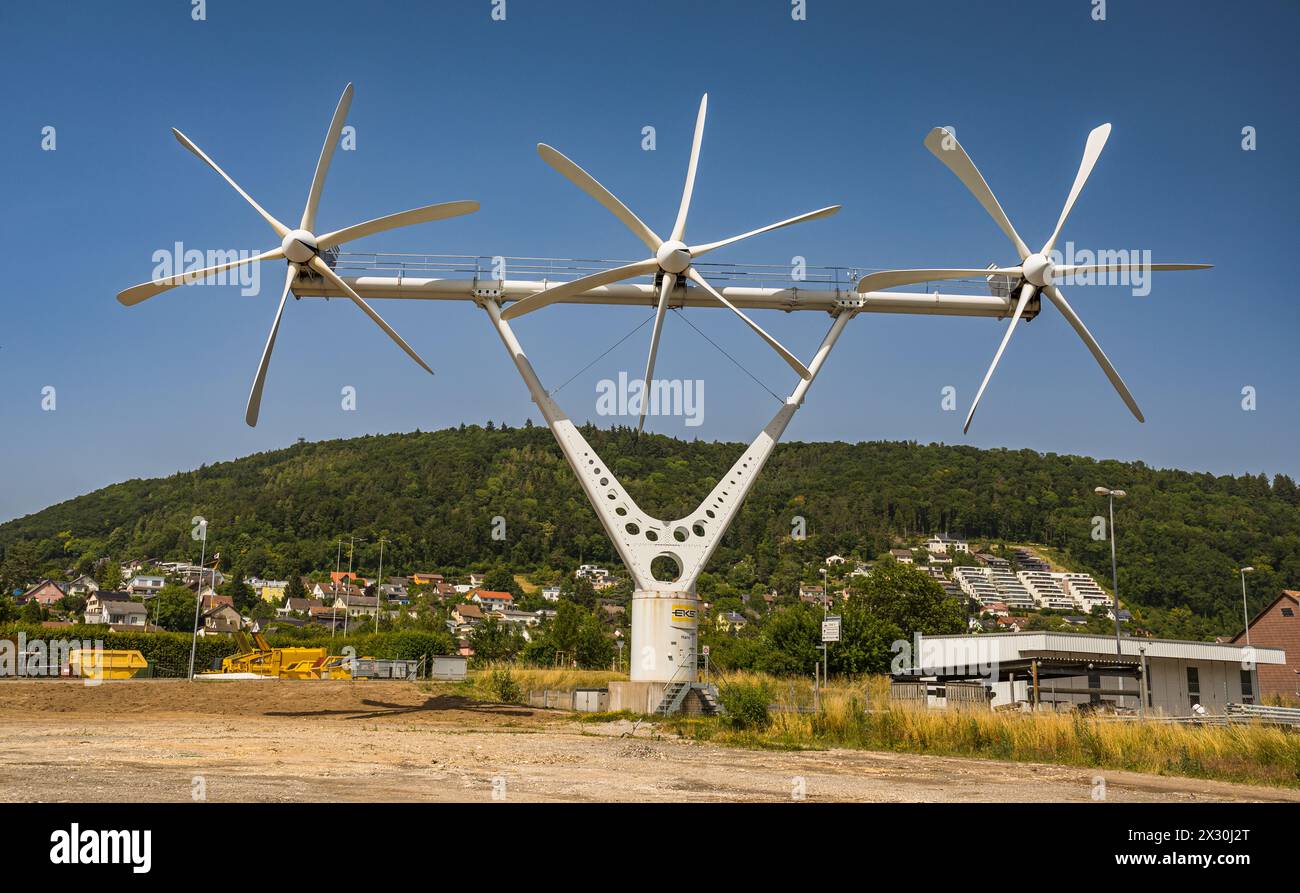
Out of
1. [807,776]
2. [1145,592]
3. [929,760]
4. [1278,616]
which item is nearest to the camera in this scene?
[807,776]

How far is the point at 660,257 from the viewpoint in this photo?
102ft

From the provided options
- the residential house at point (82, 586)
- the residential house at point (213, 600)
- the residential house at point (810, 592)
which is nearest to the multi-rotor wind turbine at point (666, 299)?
the residential house at point (810, 592)

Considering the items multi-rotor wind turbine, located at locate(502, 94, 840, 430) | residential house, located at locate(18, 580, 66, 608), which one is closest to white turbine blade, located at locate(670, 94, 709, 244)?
multi-rotor wind turbine, located at locate(502, 94, 840, 430)

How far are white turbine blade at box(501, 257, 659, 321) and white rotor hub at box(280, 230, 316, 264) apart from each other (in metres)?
6.09

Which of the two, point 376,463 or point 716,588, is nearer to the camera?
point 716,588

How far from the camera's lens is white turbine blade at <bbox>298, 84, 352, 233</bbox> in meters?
29.0

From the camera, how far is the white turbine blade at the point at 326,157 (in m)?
29.0

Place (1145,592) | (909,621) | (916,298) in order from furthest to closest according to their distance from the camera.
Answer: (1145,592) → (909,621) → (916,298)

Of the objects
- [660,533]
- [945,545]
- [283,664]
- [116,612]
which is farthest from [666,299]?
[945,545]

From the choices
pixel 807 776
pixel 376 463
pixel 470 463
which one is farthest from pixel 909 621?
pixel 376 463

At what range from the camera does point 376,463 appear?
194m

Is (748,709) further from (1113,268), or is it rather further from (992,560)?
(992,560)

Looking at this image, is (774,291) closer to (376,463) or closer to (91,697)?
(91,697)

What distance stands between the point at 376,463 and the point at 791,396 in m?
170
